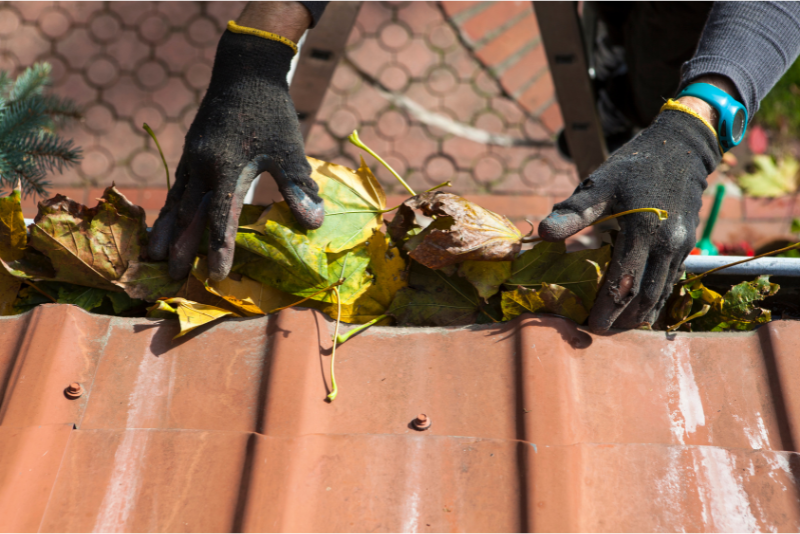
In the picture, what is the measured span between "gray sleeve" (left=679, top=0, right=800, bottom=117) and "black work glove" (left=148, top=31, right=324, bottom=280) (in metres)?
0.92

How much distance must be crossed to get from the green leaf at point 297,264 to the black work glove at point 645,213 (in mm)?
368

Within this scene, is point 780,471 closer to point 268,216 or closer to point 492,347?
point 492,347

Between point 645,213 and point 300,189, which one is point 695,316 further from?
point 300,189

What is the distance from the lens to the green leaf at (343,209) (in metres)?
1.13

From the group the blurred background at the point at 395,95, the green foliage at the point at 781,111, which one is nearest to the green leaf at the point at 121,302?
the blurred background at the point at 395,95

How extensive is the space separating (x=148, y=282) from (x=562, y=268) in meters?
0.81

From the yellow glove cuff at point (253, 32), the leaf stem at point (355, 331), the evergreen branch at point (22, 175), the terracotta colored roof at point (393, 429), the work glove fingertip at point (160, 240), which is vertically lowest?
the terracotta colored roof at point (393, 429)

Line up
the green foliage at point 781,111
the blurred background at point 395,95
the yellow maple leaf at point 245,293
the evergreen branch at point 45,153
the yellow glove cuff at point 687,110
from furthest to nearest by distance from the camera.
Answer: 1. the green foliage at point 781,111
2. the blurred background at point 395,95
3. the evergreen branch at point 45,153
4. the yellow glove cuff at point 687,110
5. the yellow maple leaf at point 245,293

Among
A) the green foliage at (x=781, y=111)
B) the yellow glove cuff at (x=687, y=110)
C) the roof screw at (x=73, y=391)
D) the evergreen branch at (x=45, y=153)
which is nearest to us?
the roof screw at (x=73, y=391)

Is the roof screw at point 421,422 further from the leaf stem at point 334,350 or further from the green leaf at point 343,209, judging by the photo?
the green leaf at point 343,209

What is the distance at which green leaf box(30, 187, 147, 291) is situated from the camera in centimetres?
108

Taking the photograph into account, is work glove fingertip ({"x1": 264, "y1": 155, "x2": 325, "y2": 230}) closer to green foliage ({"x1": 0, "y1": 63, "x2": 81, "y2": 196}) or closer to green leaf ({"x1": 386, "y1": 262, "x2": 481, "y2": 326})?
green leaf ({"x1": 386, "y1": 262, "x2": 481, "y2": 326})

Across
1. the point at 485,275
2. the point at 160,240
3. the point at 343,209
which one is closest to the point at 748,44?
the point at 485,275

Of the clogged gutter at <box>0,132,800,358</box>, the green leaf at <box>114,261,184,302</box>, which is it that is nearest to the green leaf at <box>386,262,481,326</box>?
the clogged gutter at <box>0,132,800,358</box>
